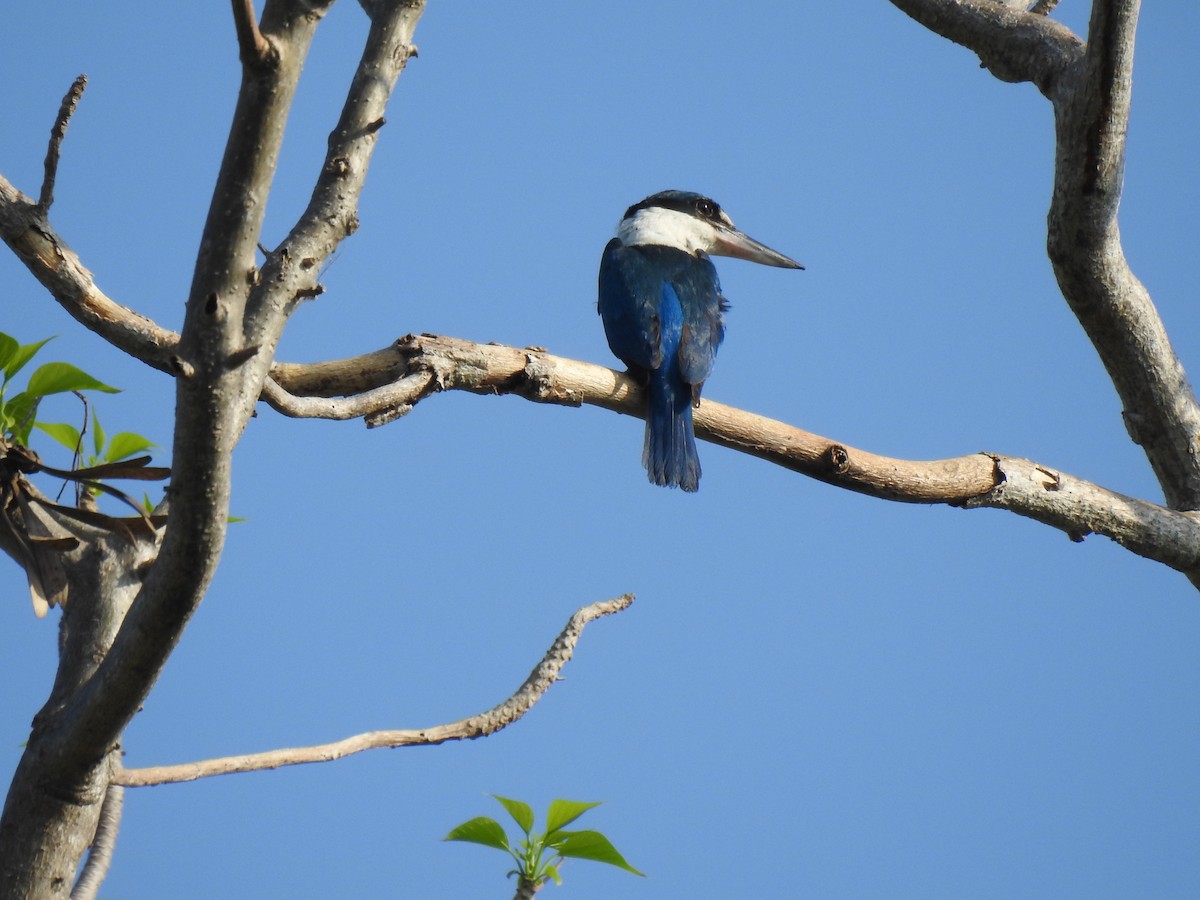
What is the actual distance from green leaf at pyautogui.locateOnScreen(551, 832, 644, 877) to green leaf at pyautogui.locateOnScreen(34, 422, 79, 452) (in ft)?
3.81

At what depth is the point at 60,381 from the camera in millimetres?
2049

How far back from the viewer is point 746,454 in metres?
2.76

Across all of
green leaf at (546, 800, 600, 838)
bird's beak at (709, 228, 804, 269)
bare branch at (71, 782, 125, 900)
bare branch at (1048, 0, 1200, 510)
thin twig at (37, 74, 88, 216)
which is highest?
bird's beak at (709, 228, 804, 269)

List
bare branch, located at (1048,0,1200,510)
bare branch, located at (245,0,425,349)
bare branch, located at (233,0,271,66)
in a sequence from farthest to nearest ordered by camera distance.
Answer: bare branch, located at (1048,0,1200,510) < bare branch, located at (245,0,425,349) < bare branch, located at (233,0,271,66)

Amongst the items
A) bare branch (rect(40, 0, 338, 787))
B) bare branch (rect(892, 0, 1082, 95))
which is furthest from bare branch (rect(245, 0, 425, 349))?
bare branch (rect(892, 0, 1082, 95))

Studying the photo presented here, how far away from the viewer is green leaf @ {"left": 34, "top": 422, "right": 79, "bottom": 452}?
2158 mm

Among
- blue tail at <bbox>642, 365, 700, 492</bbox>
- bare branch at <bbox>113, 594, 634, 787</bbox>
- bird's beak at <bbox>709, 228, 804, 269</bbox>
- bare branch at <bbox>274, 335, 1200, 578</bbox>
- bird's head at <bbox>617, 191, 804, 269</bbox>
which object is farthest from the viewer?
bird's head at <bbox>617, 191, 804, 269</bbox>

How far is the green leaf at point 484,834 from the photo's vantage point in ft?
6.41

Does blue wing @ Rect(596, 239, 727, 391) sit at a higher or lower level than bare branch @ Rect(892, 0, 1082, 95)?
lower

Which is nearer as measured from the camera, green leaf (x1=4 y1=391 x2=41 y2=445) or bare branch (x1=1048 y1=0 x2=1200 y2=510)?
green leaf (x1=4 y1=391 x2=41 y2=445)

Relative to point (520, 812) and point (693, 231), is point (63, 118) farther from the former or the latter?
point (693, 231)

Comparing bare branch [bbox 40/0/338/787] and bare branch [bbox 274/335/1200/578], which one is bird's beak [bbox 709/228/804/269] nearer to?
bare branch [bbox 274/335/1200/578]

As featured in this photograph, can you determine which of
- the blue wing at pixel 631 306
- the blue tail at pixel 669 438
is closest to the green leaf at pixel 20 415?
the blue tail at pixel 669 438

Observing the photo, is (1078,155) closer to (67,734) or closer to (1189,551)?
(1189,551)
